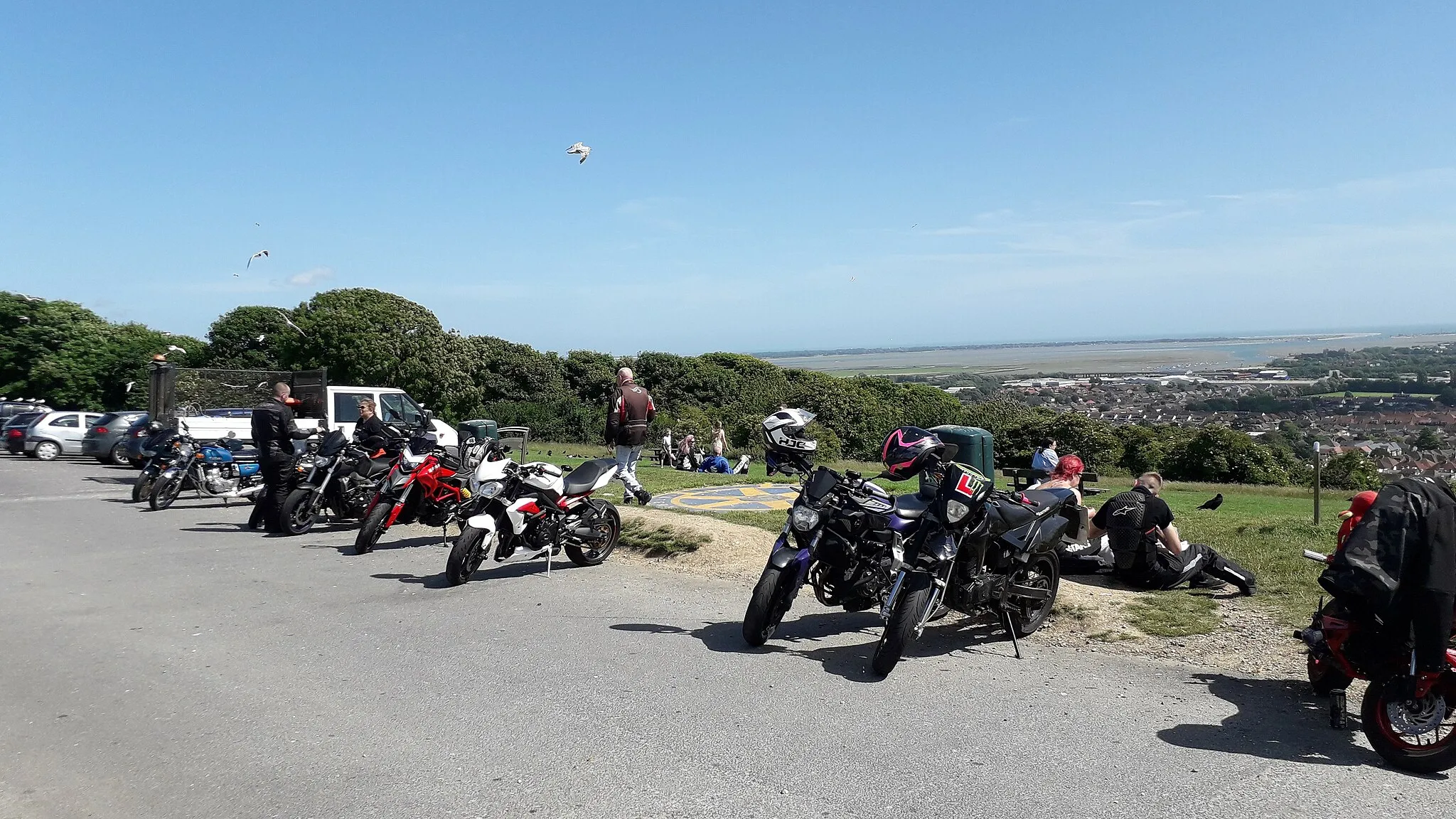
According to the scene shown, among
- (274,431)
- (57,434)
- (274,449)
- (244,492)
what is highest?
(274,431)

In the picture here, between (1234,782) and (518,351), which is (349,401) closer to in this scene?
(1234,782)

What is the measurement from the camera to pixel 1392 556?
14.8 feet

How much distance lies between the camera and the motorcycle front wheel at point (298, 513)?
12.1 metres

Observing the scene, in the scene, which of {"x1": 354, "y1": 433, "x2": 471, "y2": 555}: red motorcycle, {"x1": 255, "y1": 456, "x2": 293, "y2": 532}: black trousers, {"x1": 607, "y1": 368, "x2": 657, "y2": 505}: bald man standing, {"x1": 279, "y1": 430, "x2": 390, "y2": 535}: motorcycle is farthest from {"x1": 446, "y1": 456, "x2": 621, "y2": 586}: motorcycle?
{"x1": 255, "y1": 456, "x2": 293, "y2": 532}: black trousers

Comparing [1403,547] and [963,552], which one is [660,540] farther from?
[1403,547]

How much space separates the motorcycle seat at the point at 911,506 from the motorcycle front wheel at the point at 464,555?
4018 millimetres

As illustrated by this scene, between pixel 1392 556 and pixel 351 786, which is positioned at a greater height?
pixel 1392 556

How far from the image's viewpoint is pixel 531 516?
362 inches

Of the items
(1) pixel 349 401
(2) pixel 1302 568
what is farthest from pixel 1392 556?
(1) pixel 349 401

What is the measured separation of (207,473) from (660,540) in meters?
9.36

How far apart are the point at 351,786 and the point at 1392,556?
4.79m

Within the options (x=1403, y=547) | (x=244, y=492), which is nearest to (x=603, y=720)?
(x=1403, y=547)

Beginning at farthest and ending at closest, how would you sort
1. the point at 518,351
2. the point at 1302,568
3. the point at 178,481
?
the point at 518,351 → the point at 178,481 → the point at 1302,568

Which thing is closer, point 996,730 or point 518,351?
point 996,730
